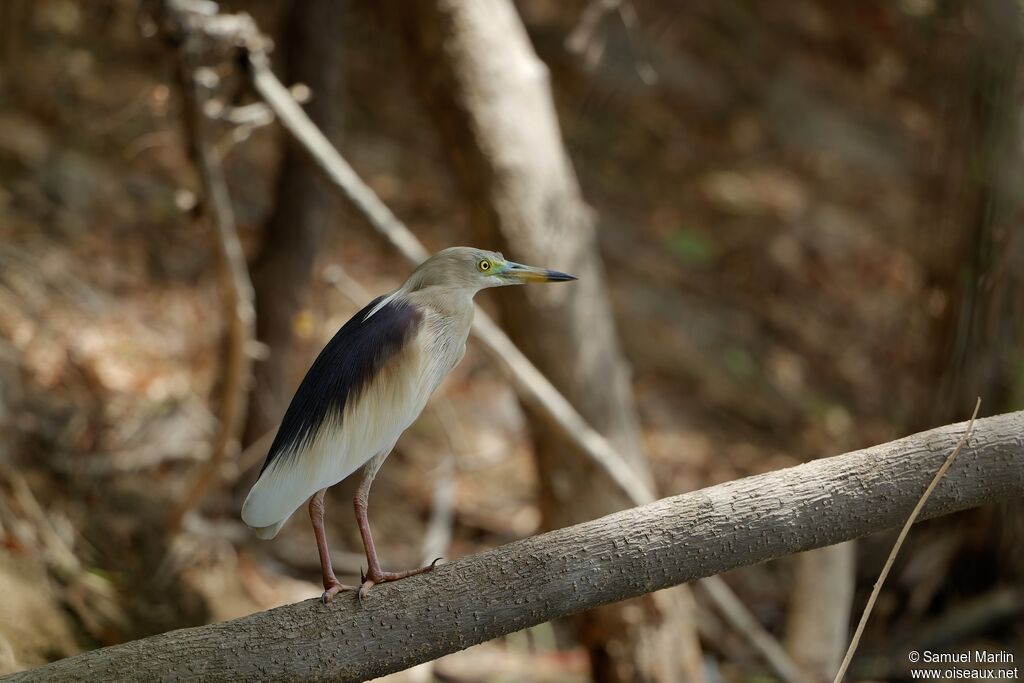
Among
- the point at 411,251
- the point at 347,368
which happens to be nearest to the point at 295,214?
the point at 411,251

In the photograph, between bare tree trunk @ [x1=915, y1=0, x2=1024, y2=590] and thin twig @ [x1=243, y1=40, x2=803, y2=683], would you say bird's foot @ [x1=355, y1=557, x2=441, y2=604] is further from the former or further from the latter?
bare tree trunk @ [x1=915, y1=0, x2=1024, y2=590]

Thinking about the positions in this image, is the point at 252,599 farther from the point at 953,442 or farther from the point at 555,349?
the point at 953,442

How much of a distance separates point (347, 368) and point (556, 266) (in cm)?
194

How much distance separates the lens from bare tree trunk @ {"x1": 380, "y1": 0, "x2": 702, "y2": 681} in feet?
11.9

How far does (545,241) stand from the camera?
3703 millimetres

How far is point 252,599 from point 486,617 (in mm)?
2389

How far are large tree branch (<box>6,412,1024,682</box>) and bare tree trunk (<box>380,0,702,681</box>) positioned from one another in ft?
5.58

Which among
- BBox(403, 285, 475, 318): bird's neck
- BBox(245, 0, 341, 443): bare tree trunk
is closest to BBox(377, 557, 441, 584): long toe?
BBox(403, 285, 475, 318): bird's neck

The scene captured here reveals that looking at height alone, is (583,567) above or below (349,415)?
below

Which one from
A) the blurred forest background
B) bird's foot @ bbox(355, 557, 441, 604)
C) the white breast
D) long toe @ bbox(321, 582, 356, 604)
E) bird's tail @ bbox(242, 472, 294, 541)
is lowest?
the blurred forest background

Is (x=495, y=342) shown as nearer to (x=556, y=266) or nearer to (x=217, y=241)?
(x=556, y=266)

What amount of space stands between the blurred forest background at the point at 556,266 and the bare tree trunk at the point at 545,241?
0.19 ft

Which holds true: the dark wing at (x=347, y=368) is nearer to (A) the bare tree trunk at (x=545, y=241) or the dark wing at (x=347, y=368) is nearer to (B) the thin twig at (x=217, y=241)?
(B) the thin twig at (x=217, y=241)

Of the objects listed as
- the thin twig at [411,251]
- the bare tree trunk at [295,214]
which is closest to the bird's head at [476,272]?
the thin twig at [411,251]
